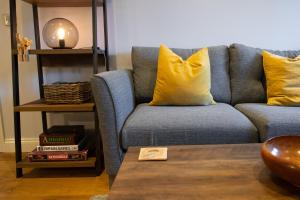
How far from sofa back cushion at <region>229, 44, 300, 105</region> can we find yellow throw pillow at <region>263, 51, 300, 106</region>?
0.31ft

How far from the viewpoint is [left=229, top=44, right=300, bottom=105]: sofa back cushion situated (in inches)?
74.7

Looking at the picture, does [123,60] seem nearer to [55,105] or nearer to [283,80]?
[55,105]

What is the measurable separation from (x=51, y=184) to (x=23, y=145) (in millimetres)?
738

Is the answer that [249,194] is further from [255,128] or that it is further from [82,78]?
[82,78]

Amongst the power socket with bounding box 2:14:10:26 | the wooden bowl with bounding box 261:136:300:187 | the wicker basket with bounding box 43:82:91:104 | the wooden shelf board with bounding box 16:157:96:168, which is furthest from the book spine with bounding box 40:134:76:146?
the wooden bowl with bounding box 261:136:300:187

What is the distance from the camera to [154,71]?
1.95 meters

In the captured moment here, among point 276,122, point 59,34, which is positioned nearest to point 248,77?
point 276,122

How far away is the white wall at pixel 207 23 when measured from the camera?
212 cm

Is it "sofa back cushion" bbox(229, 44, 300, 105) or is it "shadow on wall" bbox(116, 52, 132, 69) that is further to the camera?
"shadow on wall" bbox(116, 52, 132, 69)

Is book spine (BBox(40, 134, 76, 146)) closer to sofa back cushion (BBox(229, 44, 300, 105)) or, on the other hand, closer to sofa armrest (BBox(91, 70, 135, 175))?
sofa armrest (BBox(91, 70, 135, 175))

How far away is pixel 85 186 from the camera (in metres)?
1.70

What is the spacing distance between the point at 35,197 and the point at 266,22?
2.09 m

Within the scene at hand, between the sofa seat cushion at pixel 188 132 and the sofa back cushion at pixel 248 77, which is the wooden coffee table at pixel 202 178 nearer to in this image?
the sofa seat cushion at pixel 188 132

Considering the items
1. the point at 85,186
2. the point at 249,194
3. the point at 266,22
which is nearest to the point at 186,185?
the point at 249,194
